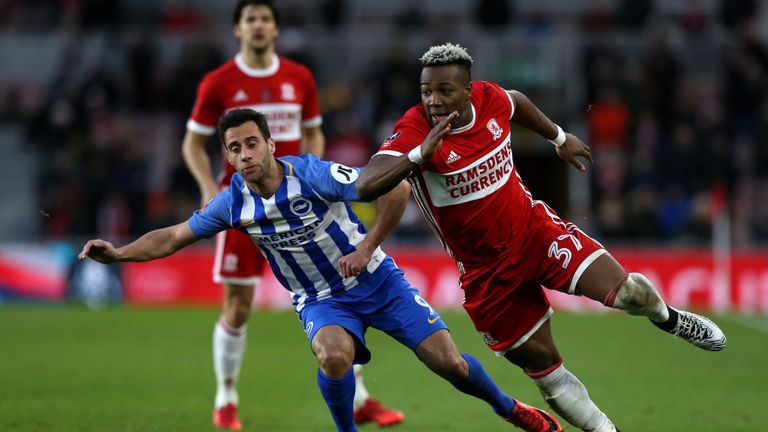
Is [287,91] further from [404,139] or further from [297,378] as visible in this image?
[297,378]

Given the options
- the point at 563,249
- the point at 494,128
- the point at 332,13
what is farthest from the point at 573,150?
the point at 332,13

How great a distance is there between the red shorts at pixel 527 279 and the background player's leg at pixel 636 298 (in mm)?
81

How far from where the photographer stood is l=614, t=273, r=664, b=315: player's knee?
6258 millimetres

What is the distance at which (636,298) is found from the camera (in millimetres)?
6266

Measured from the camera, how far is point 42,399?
9180mm

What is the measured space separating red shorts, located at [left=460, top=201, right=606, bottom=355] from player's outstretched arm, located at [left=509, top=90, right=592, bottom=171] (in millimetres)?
546

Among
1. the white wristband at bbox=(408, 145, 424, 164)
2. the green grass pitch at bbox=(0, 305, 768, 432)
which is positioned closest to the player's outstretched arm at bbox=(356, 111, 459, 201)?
the white wristband at bbox=(408, 145, 424, 164)

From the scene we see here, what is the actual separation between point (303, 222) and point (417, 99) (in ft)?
Answer: 43.1

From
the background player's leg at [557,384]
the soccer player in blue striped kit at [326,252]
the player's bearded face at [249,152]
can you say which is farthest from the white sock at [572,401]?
the player's bearded face at [249,152]

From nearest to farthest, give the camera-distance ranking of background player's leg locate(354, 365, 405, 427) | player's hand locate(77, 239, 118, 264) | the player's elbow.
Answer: the player's elbow < player's hand locate(77, 239, 118, 264) < background player's leg locate(354, 365, 405, 427)

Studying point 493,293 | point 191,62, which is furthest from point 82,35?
point 493,293

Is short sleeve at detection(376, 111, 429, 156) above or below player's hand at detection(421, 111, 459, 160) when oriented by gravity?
below

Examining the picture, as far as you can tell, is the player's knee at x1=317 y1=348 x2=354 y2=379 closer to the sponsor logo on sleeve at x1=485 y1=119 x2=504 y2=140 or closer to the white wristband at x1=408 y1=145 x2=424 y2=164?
the white wristband at x1=408 y1=145 x2=424 y2=164

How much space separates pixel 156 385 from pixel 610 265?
5.23 metres
